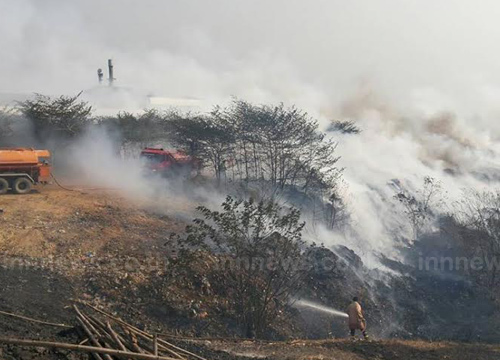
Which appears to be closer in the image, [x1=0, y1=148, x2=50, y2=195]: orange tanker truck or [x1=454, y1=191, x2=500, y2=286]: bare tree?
[x1=454, y1=191, x2=500, y2=286]: bare tree

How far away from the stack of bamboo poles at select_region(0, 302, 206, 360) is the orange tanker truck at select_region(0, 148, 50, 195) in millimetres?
10822

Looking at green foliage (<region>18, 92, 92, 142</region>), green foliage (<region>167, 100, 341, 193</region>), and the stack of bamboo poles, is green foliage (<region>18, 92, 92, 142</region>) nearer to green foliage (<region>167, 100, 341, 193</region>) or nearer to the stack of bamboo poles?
green foliage (<region>167, 100, 341, 193</region>)

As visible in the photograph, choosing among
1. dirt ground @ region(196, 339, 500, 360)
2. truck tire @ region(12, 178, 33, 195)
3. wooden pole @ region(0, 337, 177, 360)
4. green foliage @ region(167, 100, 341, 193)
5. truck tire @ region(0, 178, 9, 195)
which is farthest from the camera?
green foliage @ region(167, 100, 341, 193)

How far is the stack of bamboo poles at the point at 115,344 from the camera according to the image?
6.58 metres

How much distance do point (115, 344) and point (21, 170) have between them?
511 inches

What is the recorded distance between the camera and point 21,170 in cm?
1825

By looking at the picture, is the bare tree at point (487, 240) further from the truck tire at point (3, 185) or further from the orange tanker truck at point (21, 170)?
the truck tire at point (3, 185)

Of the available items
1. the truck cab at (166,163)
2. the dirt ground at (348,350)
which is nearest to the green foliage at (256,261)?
the dirt ground at (348,350)

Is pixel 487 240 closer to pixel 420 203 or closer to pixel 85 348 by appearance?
pixel 420 203

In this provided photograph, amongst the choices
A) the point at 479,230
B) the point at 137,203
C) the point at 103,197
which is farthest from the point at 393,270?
the point at 103,197

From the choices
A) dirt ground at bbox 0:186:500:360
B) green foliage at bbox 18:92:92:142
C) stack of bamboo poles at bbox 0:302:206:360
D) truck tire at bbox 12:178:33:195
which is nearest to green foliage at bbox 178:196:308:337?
dirt ground at bbox 0:186:500:360

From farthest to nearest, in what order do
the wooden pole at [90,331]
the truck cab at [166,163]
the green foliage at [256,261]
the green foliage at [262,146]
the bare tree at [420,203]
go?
the bare tree at [420,203], the truck cab at [166,163], the green foliage at [262,146], the green foliage at [256,261], the wooden pole at [90,331]

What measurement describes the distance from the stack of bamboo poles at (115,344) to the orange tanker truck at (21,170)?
10.8 meters

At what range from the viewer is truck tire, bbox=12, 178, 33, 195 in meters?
18.0
